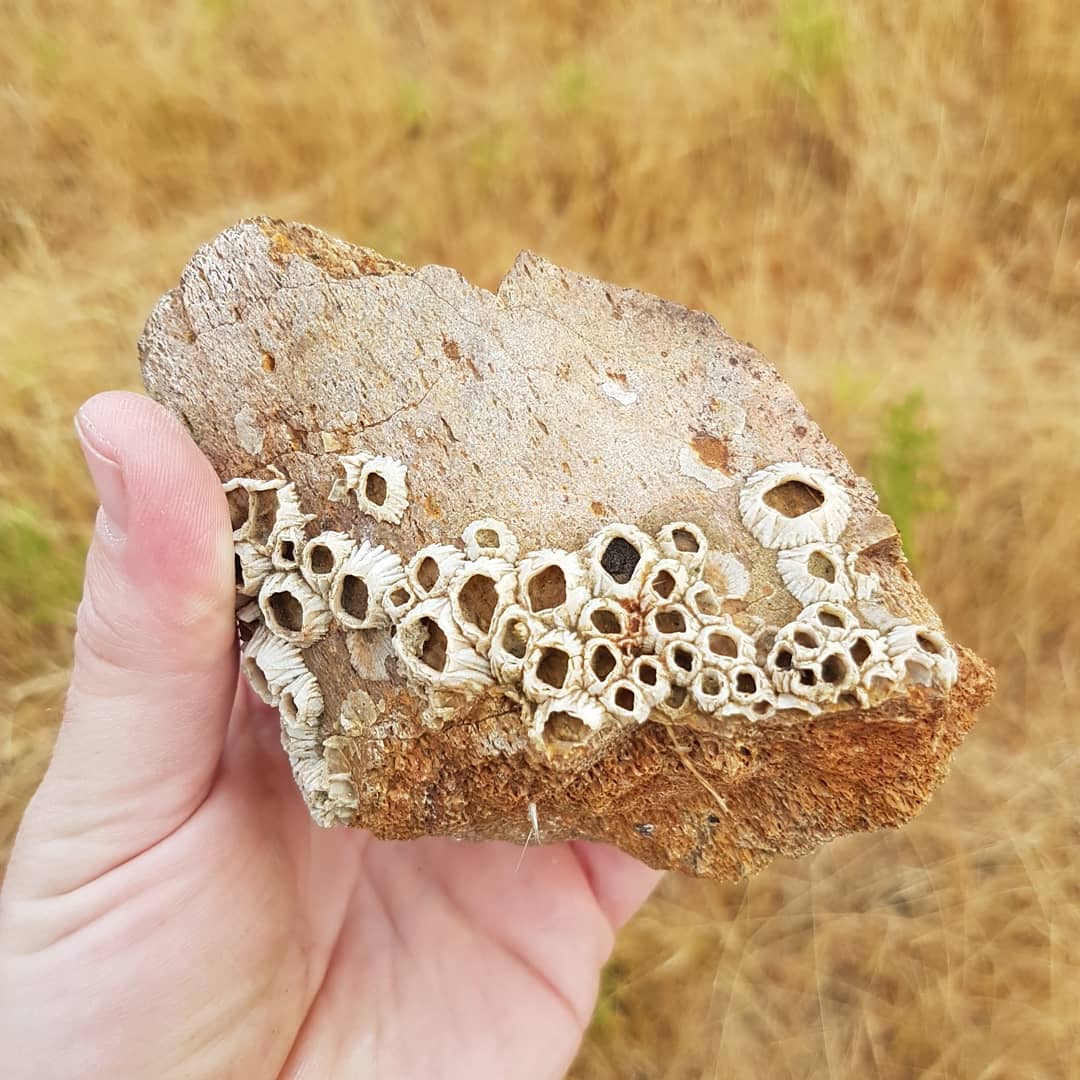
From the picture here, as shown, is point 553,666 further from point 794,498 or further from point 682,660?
point 794,498

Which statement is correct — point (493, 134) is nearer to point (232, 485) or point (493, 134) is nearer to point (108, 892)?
point (232, 485)

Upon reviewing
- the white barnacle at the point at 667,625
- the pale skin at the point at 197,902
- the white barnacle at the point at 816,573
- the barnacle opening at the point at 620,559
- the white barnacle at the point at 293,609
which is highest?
the white barnacle at the point at 816,573

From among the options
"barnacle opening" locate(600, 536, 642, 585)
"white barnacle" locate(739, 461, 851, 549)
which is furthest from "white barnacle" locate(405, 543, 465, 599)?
"white barnacle" locate(739, 461, 851, 549)

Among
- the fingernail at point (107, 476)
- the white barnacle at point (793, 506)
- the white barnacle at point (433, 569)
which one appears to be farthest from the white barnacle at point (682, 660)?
the fingernail at point (107, 476)

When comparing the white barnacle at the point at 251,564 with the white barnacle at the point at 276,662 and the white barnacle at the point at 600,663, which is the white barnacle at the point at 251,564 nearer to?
the white barnacle at the point at 276,662

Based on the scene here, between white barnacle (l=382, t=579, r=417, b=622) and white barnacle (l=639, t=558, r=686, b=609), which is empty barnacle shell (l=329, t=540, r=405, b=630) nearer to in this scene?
white barnacle (l=382, t=579, r=417, b=622)

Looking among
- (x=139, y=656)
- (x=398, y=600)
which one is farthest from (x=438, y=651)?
(x=139, y=656)

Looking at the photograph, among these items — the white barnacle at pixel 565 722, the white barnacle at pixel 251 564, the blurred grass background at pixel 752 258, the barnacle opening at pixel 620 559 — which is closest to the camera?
the white barnacle at pixel 565 722
